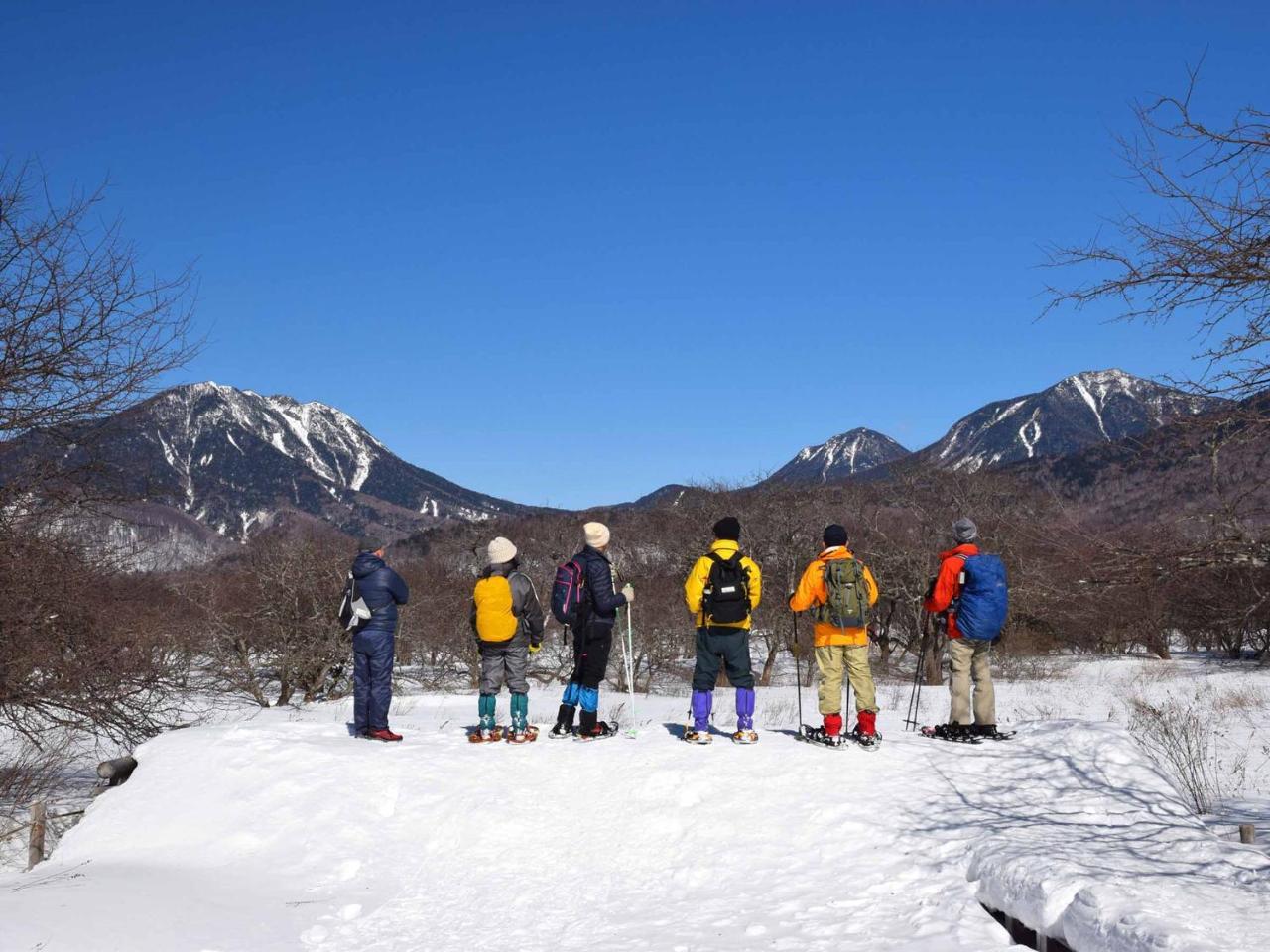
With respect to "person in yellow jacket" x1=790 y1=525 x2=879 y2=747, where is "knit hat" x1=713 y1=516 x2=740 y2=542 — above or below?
above

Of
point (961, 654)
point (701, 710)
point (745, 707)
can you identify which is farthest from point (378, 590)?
point (961, 654)

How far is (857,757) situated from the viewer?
356 inches

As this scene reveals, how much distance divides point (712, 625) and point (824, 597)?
1134 millimetres

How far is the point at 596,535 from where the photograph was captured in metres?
10.1

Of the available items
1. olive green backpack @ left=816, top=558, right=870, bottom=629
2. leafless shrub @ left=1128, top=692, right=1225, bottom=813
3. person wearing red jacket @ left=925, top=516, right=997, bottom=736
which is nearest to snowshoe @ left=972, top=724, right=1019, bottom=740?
person wearing red jacket @ left=925, top=516, right=997, bottom=736

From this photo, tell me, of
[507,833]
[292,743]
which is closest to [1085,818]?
[507,833]

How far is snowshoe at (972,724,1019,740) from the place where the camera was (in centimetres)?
970

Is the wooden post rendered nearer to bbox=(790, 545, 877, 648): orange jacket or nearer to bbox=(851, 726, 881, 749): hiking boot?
bbox=(790, 545, 877, 648): orange jacket

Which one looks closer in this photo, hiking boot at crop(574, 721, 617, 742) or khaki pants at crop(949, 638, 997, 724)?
khaki pants at crop(949, 638, 997, 724)

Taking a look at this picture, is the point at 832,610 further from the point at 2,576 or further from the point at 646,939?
the point at 2,576

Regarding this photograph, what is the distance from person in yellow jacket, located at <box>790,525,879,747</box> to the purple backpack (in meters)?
2.20

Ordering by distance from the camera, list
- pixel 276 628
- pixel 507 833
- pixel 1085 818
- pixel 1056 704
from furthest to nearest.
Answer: pixel 276 628
pixel 1056 704
pixel 507 833
pixel 1085 818

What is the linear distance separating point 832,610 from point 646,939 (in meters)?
4.11

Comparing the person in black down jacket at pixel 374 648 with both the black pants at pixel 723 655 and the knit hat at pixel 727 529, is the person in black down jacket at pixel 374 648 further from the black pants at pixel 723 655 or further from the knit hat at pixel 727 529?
the knit hat at pixel 727 529
